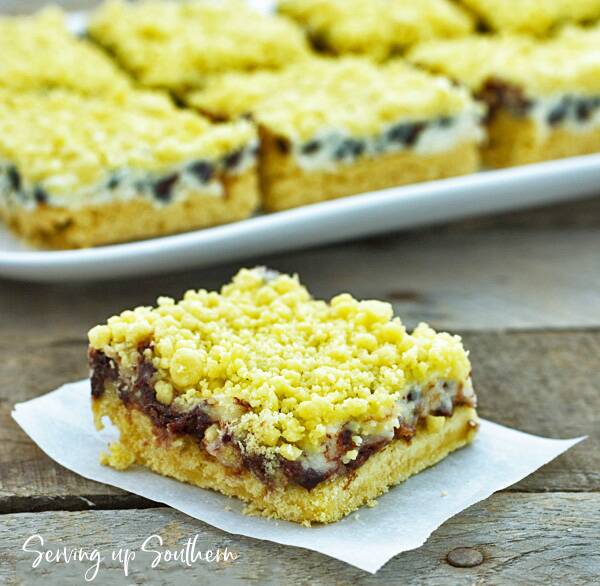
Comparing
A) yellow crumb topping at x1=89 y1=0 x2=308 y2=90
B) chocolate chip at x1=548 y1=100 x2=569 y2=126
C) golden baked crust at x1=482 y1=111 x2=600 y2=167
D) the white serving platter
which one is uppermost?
yellow crumb topping at x1=89 y1=0 x2=308 y2=90

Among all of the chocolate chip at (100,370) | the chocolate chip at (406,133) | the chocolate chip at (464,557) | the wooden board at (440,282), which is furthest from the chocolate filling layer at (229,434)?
the chocolate chip at (406,133)

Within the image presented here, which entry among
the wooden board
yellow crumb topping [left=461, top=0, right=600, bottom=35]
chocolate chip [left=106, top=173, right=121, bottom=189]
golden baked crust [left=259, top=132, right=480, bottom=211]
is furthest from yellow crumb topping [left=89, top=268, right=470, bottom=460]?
yellow crumb topping [left=461, top=0, right=600, bottom=35]

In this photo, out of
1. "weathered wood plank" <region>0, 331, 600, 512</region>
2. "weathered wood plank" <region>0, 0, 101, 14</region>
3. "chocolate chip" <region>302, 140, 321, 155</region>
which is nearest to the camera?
"weathered wood plank" <region>0, 331, 600, 512</region>

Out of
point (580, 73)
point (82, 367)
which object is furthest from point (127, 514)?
point (580, 73)

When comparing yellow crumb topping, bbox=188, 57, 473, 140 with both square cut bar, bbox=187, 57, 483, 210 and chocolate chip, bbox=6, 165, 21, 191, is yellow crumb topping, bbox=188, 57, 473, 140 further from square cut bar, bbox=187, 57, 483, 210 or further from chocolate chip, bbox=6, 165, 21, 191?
chocolate chip, bbox=6, 165, 21, 191

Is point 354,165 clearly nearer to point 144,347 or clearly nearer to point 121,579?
point 144,347

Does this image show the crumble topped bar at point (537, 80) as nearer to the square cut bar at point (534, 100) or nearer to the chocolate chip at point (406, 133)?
the square cut bar at point (534, 100)

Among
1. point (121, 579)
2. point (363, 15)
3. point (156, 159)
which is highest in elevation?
point (363, 15)
